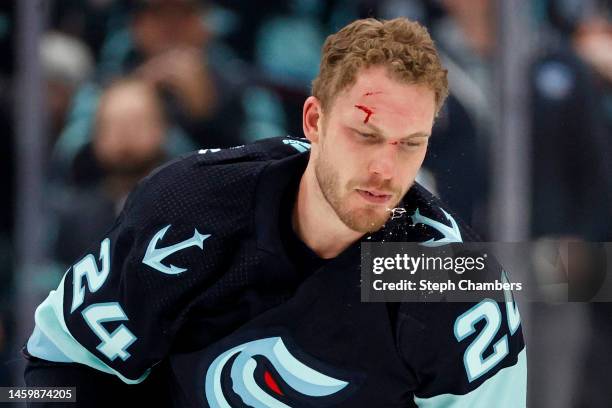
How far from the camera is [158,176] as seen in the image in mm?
1337

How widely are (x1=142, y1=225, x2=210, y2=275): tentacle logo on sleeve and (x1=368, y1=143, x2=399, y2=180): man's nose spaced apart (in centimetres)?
22

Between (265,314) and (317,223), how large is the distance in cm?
13

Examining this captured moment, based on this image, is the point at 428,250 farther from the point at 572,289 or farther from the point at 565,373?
the point at 565,373

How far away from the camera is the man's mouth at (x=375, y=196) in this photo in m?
1.21

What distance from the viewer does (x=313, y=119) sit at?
128 centimetres

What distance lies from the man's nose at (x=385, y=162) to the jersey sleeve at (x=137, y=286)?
0.22m

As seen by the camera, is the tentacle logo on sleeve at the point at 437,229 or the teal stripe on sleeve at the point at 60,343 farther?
the teal stripe on sleeve at the point at 60,343

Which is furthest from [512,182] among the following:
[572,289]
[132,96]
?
[132,96]

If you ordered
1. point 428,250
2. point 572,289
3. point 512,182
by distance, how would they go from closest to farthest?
point 428,250 < point 572,289 < point 512,182

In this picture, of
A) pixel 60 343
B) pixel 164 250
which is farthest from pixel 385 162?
pixel 60 343

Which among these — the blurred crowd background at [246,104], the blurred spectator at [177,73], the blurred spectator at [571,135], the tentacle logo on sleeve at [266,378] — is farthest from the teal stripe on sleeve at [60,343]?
the blurred spectator at [571,135]

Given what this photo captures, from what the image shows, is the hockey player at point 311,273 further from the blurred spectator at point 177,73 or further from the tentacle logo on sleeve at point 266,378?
the blurred spectator at point 177,73

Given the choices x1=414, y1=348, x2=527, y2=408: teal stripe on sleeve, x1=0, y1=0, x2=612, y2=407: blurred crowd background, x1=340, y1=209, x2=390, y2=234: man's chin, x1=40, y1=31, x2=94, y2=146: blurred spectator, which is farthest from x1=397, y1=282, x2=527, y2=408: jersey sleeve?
x1=40, y1=31, x2=94, y2=146: blurred spectator

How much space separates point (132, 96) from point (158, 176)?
2.67 ft
